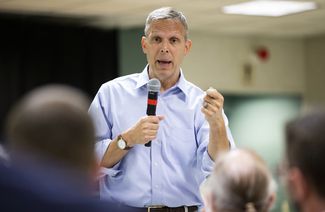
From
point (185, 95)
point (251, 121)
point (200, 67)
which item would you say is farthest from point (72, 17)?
point (185, 95)

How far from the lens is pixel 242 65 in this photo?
32.6 feet

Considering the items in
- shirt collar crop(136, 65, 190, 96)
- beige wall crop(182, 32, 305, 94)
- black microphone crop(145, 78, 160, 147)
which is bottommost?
black microphone crop(145, 78, 160, 147)

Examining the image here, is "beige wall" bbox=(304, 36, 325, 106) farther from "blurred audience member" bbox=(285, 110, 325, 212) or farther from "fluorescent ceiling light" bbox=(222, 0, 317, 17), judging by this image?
"blurred audience member" bbox=(285, 110, 325, 212)

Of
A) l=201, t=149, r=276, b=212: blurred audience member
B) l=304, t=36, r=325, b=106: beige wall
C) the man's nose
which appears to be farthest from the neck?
l=304, t=36, r=325, b=106: beige wall

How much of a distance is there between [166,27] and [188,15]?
4963 mm

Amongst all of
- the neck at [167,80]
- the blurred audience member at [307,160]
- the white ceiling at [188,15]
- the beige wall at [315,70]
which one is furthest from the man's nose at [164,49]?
the beige wall at [315,70]

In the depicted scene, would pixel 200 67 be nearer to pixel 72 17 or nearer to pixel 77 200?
pixel 72 17

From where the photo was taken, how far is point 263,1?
297 inches

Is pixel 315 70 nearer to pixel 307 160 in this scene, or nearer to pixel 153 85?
pixel 153 85

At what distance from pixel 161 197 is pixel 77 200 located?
1.53m

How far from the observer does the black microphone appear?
2955 millimetres

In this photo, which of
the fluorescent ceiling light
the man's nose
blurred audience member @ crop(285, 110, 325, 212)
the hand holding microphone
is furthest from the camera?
the fluorescent ceiling light

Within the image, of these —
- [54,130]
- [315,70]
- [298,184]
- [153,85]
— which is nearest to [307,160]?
[298,184]

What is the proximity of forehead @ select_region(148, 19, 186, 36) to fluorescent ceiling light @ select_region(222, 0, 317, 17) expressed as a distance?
4411mm
